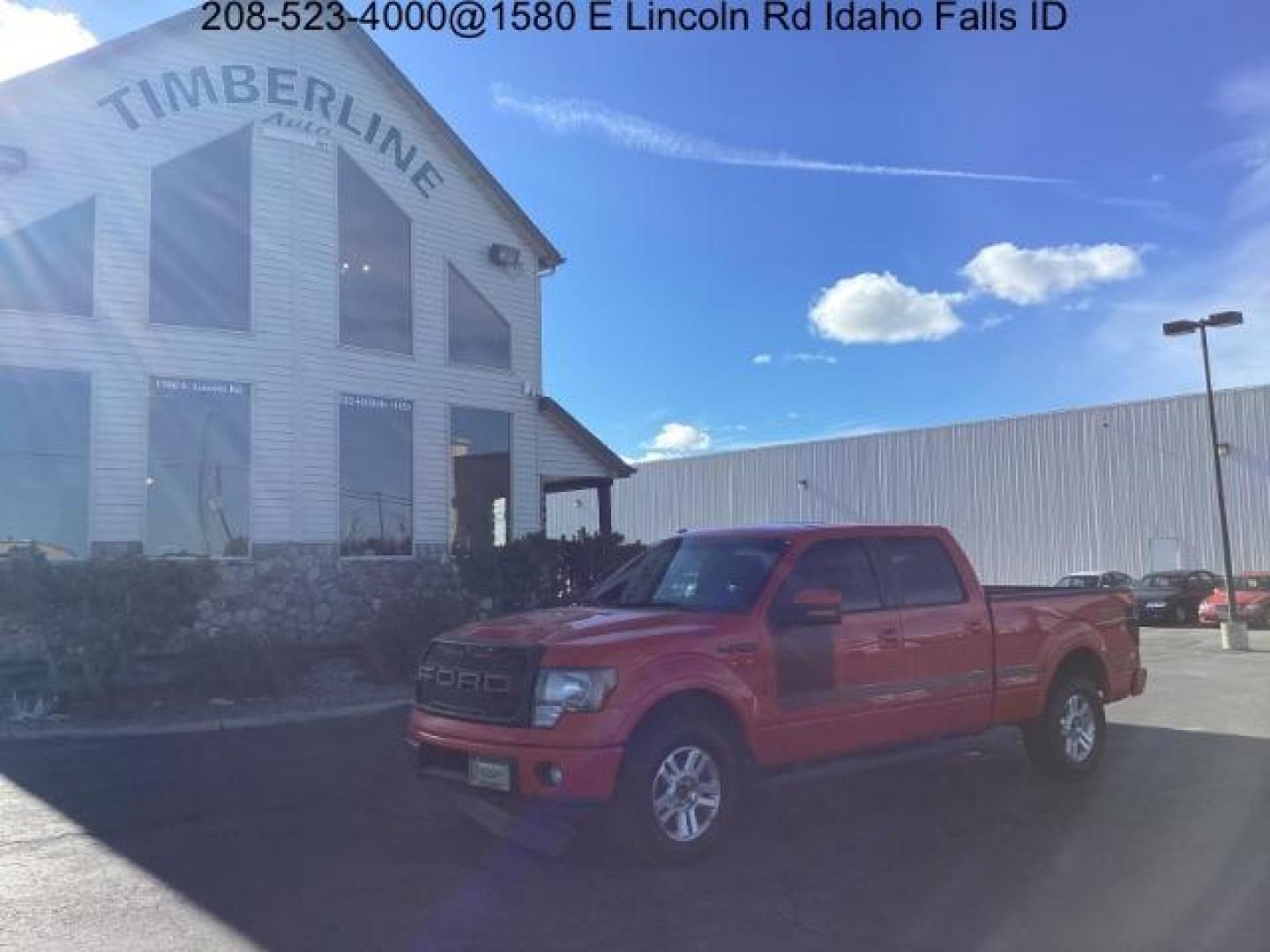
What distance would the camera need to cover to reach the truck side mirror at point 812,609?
6.25 metres

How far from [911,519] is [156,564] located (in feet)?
102

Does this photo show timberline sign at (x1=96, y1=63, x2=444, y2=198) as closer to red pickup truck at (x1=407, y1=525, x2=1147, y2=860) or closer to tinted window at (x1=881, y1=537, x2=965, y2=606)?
red pickup truck at (x1=407, y1=525, x2=1147, y2=860)

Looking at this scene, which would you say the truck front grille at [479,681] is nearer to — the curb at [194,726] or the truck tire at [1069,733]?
the truck tire at [1069,733]

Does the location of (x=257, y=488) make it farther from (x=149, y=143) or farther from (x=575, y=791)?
(x=575, y=791)

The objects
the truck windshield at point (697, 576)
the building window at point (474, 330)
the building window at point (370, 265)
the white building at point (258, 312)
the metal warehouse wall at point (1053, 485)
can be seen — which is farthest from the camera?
the metal warehouse wall at point (1053, 485)

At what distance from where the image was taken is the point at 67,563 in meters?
12.7

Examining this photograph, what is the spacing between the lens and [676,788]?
5.83 meters

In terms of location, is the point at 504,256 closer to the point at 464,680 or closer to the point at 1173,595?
the point at 464,680

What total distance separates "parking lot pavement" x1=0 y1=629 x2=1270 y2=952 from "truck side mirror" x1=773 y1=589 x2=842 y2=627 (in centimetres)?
93

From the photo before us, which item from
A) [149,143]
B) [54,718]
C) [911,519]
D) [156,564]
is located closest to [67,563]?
[156,564]

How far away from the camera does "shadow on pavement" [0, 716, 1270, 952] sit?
4.88m

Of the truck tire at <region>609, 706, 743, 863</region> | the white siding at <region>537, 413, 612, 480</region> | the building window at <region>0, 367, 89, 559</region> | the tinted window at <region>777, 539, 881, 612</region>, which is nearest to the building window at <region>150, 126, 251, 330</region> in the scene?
the building window at <region>0, 367, 89, 559</region>

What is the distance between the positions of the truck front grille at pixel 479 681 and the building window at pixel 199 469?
372 inches

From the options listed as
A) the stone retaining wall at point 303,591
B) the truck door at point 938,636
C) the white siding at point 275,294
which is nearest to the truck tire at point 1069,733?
the truck door at point 938,636
